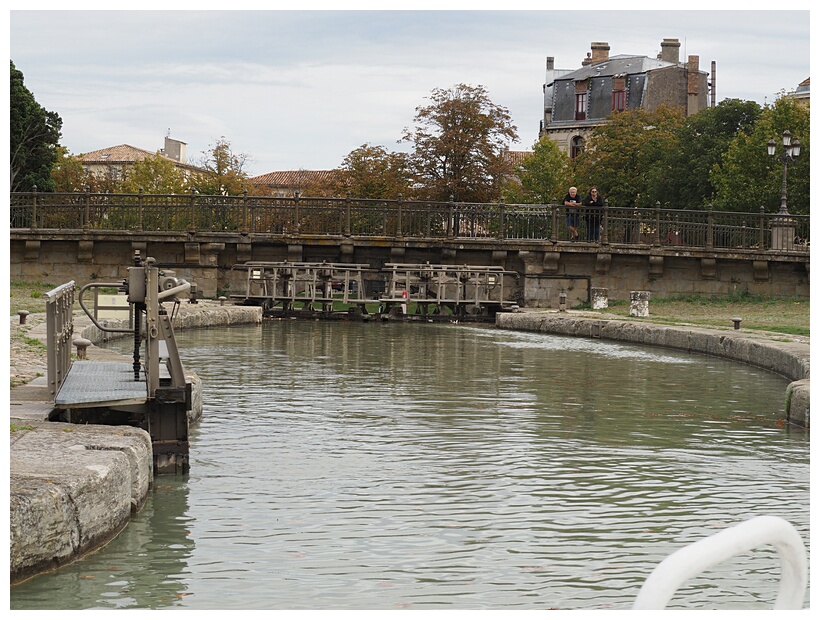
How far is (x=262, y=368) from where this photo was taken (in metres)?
17.0

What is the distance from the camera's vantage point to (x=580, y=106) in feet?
324

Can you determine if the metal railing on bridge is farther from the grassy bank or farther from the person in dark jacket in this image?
the grassy bank

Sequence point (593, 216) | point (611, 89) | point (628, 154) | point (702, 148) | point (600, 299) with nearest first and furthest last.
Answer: point (600, 299)
point (593, 216)
point (702, 148)
point (628, 154)
point (611, 89)

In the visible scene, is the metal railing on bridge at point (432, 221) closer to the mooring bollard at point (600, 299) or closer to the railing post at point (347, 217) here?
the railing post at point (347, 217)

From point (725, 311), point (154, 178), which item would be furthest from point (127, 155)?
point (725, 311)

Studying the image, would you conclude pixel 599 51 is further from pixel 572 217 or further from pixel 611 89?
pixel 572 217

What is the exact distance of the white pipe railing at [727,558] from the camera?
7.95ft

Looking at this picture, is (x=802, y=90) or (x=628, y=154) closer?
(x=628, y=154)

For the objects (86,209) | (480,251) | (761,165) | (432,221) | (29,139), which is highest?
(29,139)

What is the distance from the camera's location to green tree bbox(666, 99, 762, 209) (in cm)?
5928

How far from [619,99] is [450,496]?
88213 millimetres
